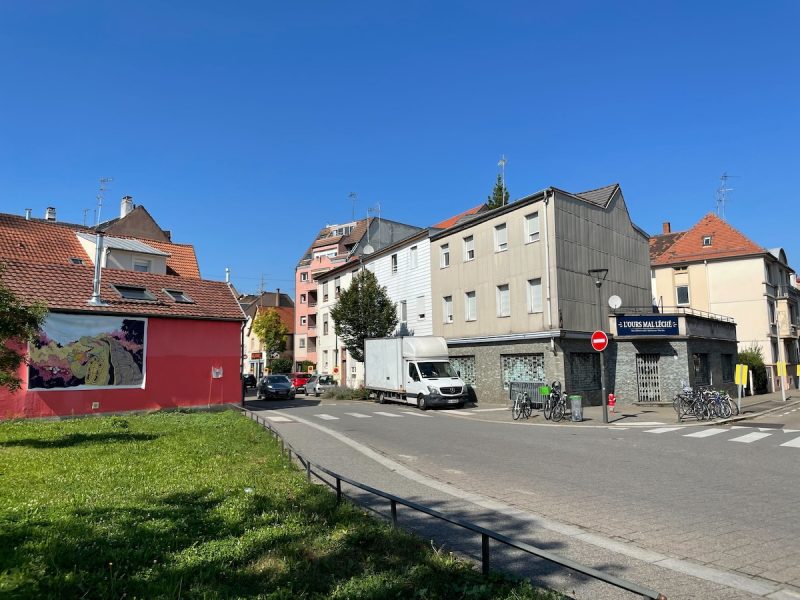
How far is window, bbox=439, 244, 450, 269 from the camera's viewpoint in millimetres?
33094

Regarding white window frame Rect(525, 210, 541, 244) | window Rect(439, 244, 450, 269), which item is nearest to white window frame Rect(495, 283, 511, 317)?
white window frame Rect(525, 210, 541, 244)

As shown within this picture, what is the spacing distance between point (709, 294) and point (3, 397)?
4317cm

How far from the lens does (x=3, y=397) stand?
18109mm

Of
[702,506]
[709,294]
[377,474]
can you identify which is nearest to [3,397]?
[377,474]

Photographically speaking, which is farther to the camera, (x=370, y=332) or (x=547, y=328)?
(x=370, y=332)

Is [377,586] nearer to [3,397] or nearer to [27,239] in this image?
[3,397]

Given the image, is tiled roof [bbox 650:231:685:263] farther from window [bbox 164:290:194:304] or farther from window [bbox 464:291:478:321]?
window [bbox 164:290:194:304]

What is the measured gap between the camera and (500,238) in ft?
95.3

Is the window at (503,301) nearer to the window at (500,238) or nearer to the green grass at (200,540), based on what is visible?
the window at (500,238)

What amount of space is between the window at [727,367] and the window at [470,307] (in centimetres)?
1361

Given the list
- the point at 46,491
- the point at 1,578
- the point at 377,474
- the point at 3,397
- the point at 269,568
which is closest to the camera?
the point at 1,578

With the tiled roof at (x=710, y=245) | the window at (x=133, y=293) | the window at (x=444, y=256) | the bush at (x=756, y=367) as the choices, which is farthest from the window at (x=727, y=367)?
the window at (x=133, y=293)

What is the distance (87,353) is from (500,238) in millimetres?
19968

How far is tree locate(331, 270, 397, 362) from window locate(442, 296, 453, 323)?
4.21 metres
